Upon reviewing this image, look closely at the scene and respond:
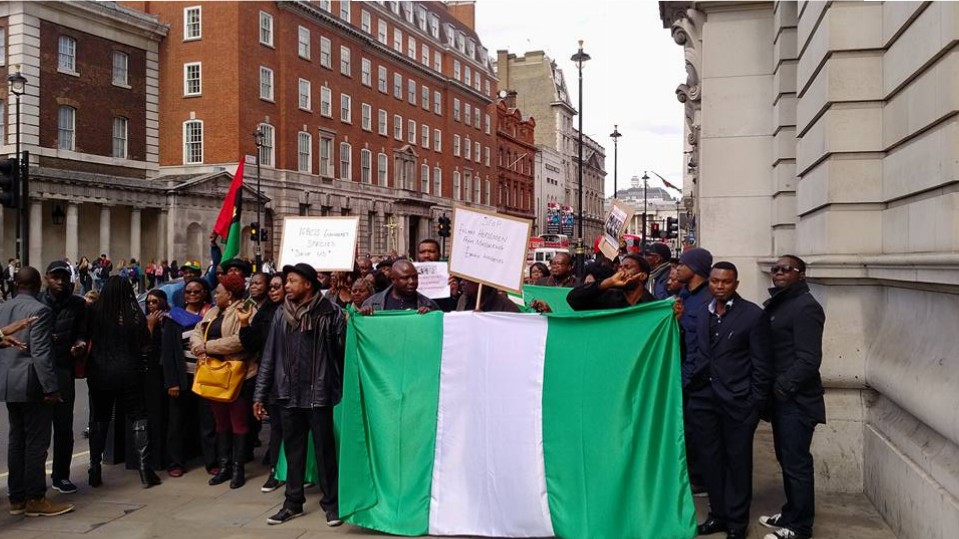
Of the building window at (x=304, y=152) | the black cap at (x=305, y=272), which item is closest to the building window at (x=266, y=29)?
the building window at (x=304, y=152)

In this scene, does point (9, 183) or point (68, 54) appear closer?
point (9, 183)

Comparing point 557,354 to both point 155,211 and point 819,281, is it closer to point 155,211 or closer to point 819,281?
point 819,281

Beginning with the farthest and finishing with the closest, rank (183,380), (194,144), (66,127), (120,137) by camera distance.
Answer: (194,144), (120,137), (66,127), (183,380)

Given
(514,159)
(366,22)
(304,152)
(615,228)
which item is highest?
(366,22)

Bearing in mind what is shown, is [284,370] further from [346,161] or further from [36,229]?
[346,161]

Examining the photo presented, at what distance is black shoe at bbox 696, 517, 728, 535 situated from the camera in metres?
5.90

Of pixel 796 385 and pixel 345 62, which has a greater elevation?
pixel 345 62

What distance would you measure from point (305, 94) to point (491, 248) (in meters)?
44.8

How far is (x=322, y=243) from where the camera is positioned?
7.95 metres

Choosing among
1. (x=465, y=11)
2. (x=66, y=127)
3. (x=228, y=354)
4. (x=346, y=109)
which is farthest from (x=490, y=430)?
(x=465, y=11)

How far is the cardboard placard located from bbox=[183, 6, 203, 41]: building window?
116 ft

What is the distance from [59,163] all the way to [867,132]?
37.7m

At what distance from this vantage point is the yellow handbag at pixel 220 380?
7.26m

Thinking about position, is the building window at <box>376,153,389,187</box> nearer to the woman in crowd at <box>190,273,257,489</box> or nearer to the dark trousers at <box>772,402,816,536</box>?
the woman in crowd at <box>190,273,257,489</box>
